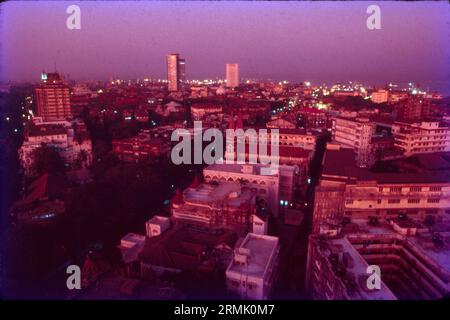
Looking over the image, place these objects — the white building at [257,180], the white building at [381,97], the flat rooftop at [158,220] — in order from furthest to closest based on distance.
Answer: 1. the white building at [381,97]
2. the white building at [257,180]
3. the flat rooftop at [158,220]

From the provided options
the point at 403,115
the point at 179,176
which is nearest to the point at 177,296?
the point at 179,176

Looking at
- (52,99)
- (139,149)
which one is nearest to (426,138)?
(139,149)

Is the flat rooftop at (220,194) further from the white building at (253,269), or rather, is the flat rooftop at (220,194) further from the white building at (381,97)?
the white building at (381,97)

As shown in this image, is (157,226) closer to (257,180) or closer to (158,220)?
(158,220)

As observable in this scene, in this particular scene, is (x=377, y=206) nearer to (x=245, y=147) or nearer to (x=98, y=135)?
(x=245, y=147)

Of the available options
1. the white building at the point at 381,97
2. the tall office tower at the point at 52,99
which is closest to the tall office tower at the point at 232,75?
the white building at the point at 381,97

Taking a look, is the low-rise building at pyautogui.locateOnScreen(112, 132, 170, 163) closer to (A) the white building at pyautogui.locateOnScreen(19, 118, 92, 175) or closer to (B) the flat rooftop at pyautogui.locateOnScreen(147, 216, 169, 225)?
(A) the white building at pyautogui.locateOnScreen(19, 118, 92, 175)

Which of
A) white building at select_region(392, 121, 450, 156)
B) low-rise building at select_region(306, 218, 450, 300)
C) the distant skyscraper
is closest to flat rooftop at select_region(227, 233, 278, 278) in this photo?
low-rise building at select_region(306, 218, 450, 300)
